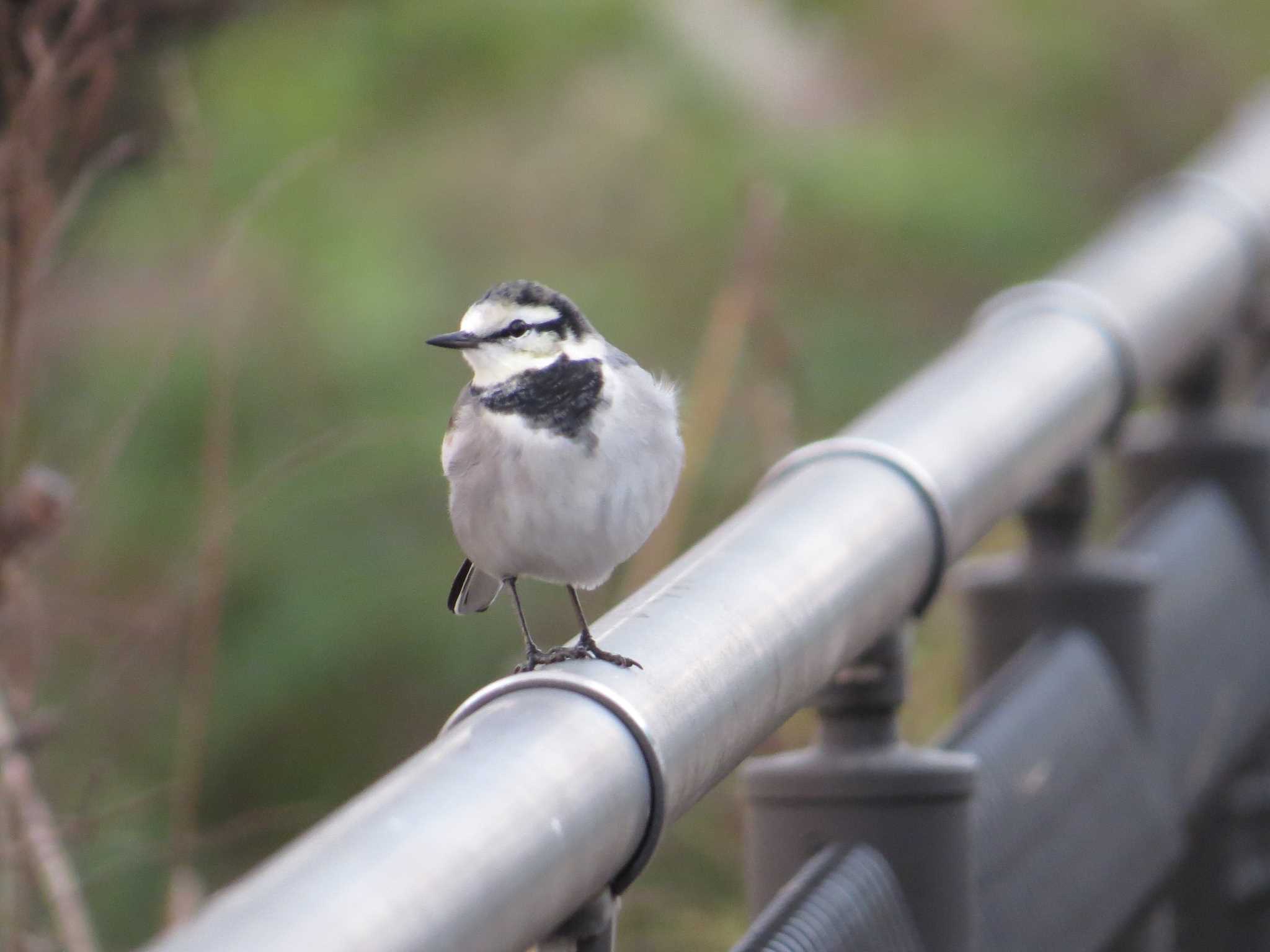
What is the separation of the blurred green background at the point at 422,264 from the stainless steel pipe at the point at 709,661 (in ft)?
3.62

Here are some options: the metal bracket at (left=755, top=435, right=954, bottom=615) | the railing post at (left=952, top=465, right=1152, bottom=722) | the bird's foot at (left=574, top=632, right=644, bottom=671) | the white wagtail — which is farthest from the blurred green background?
the bird's foot at (left=574, top=632, right=644, bottom=671)

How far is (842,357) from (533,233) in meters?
0.95

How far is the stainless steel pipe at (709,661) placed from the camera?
0.94m

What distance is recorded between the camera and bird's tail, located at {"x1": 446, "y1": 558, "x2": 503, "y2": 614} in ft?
6.91

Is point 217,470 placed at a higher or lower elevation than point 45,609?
higher

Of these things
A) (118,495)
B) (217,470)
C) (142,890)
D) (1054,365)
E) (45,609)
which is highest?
(1054,365)

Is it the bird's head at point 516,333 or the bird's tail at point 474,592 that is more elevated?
the bird's head at point 516,333

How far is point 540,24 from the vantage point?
507 cm

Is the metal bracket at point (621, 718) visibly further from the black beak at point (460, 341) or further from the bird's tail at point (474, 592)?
the bird's tail at point (474, 592)

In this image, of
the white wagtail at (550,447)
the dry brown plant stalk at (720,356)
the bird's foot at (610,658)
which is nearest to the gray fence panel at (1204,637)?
the dry brown plant stalk at (720,356)

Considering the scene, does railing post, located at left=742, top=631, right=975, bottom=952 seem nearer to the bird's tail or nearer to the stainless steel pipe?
the stainless steel pipe

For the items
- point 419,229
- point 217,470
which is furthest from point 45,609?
point 419,229

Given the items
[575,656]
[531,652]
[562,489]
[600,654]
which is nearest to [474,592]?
[531,652]

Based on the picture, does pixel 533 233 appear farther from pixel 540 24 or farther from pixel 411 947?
pixel 411 947
